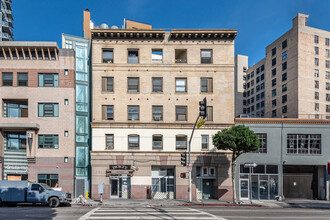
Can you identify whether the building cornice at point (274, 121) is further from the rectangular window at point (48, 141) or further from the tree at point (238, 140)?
the rectangular window at point (48, 141)

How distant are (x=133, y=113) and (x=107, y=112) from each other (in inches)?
102

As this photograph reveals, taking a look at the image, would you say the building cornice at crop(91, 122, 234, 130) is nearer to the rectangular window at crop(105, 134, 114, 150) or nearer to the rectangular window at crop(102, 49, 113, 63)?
the rectangular window at crop(105, 134, 114, 150)

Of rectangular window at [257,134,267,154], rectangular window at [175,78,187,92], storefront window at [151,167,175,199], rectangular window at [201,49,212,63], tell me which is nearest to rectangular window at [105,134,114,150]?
storefront window at [151,167,175,199]

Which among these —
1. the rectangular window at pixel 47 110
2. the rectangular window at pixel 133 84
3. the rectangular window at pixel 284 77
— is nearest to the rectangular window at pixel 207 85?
the rectangular window at pixel 133 84

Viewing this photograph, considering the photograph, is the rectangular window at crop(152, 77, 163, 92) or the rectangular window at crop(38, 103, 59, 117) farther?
the rectangular window at crop(152, 77, 163, 92)

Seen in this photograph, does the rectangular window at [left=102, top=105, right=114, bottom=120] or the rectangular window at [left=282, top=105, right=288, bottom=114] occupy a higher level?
the rectangular window at [left=282, top=105, right=288, bottom=114]

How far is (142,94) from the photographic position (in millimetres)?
27953

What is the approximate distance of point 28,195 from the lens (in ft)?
66.7

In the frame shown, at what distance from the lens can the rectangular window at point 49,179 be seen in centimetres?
2691

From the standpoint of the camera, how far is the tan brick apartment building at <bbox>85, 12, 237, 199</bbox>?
27000mm

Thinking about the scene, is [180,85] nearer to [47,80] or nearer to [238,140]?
[238,140]

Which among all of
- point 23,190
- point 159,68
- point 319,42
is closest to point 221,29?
point 159,68

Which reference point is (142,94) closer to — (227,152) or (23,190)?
(227,152)

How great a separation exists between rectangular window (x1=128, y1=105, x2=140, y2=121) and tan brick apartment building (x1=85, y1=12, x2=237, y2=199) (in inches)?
3.9
